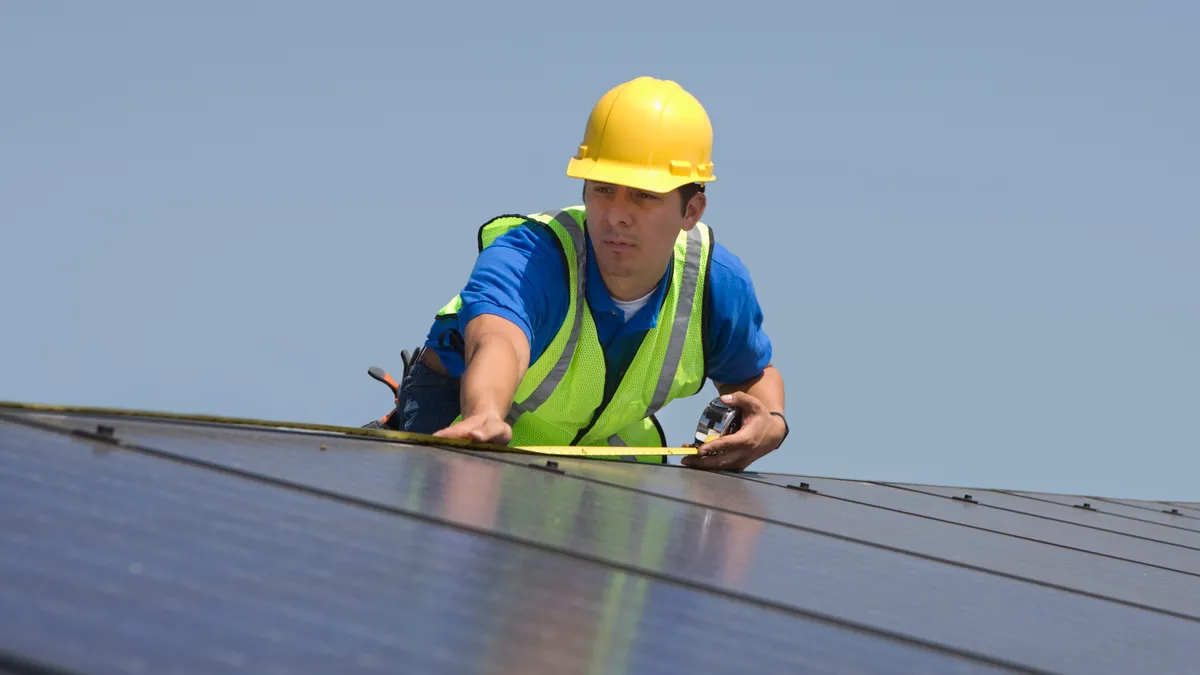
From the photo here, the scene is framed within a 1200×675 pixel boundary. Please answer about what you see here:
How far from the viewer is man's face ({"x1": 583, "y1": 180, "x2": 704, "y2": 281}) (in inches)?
211

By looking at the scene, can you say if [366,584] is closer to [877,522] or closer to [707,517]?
[707,517]

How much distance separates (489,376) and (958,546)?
4.94 feet

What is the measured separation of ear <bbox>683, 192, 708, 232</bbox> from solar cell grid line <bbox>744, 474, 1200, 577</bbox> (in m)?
0.97

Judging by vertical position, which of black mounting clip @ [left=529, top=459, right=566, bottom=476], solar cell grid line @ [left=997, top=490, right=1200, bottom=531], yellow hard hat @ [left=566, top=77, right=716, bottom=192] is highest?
yellow hard hat @ [left=566, top=77, right=716, bottom=192]

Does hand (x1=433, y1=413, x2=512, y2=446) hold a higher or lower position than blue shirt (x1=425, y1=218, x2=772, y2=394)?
lower

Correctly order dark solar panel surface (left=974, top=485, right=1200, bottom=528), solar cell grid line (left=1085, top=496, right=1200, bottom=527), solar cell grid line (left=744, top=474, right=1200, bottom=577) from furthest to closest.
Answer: solar cell grid line (left=1085, top=496, right=1200, bottom=527) → dark solar panel surface (left=974, top=485, right=1200, bottom=528) → solar cell grid line (left=744, top=474, right=1200, bottom=577)

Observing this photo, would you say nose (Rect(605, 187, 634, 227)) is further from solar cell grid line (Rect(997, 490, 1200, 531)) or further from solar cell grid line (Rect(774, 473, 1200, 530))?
solar cell grid line (Rect(997, 490, 1200, 531))

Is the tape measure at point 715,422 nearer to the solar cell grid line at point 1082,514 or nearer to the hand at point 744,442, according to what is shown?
the hand at point 744,442

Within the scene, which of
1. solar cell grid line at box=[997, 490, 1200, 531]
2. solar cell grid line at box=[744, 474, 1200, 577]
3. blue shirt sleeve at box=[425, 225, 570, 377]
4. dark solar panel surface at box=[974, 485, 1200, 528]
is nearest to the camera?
solar cell grid line at box=[744, 474, 1200, 577]

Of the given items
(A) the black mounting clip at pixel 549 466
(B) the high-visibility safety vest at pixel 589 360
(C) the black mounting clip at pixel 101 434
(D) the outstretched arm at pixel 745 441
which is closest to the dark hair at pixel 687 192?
(B) the high-visibility safety vest at pixel 589 360

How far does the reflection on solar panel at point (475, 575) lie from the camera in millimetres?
1734

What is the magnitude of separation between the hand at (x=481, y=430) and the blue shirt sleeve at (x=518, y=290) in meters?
0.60

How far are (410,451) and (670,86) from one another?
92.7 inches

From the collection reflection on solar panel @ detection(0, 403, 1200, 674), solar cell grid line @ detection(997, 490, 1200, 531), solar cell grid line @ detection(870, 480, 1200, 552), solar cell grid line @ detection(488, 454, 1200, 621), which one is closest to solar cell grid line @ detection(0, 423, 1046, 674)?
reflection on solar panel @ detection(0, 403, 1200, 674)
